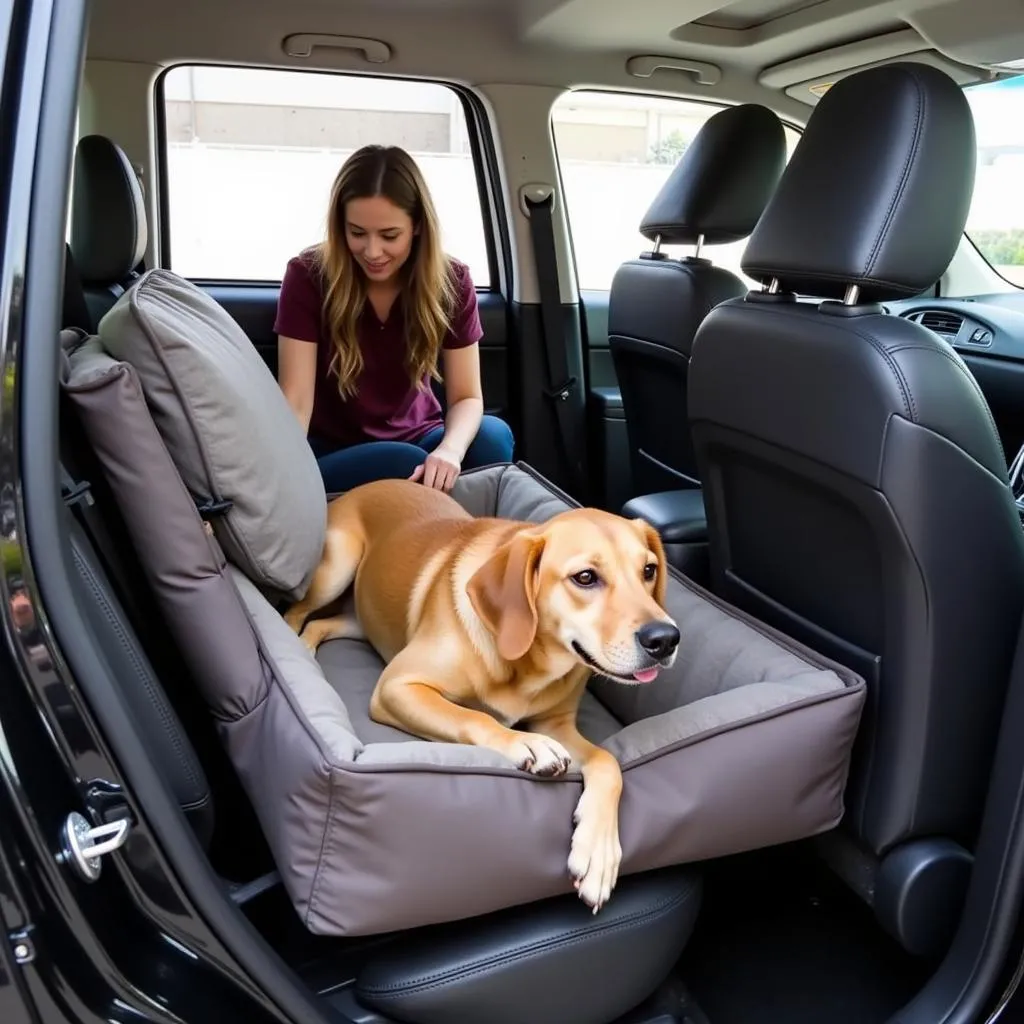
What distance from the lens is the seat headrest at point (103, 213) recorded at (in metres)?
2.87

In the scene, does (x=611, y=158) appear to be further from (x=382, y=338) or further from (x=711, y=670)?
(x=711, y=670)

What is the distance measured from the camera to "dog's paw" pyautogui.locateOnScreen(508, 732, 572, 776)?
1.52m

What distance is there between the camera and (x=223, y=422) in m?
1.71

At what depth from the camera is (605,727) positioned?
2.05 meters

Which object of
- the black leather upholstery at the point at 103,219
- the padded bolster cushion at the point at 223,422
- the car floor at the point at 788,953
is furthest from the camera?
the black leather upholstery at the point at 103,219

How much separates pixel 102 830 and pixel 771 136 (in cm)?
245

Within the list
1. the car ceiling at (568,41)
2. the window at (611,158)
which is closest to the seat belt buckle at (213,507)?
the car ceiling at (568,41)

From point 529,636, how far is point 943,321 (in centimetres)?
208

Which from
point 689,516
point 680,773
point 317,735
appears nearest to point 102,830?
point 317,735

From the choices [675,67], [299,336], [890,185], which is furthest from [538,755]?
[675,67]

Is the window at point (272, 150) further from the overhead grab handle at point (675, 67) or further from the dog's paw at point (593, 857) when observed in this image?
the dog's paw at point (593, 857)

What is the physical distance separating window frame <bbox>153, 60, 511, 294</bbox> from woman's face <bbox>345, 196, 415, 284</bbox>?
1.00 meters

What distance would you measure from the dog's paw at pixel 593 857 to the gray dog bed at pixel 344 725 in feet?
0.09

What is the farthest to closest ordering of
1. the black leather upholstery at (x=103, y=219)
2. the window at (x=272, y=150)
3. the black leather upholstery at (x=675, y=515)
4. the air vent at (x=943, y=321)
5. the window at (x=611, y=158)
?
the window at (x=611, y=158) → the window at (x=272, y=150) → the air vent at (x=943, y=321) → the black leather upholstery at (x=103, y=219) → the black leather upholstery at (x=675, y=515)
